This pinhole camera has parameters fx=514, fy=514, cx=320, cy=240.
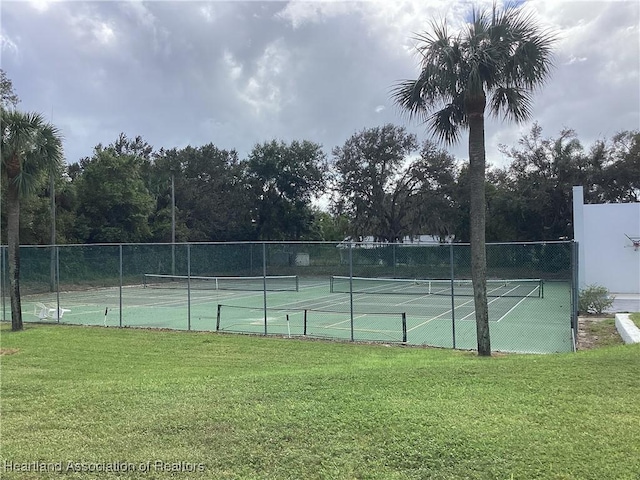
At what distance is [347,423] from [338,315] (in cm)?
1389

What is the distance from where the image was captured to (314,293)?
27219 millimetres

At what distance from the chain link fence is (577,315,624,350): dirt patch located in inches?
14.5

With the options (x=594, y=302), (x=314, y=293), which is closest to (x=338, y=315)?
(x=594, y=302)

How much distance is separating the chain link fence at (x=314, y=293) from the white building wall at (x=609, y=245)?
1.60m

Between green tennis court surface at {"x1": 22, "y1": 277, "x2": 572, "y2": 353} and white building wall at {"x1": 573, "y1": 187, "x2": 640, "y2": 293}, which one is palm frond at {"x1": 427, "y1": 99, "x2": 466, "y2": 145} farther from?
white building wall at {"x1": 573, "y1": 187, "x2": 640, "y2": 293}

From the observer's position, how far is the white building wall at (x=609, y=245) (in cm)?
2522

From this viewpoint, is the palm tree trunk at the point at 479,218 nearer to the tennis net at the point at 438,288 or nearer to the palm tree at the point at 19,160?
the palm tree at the point at 19,160

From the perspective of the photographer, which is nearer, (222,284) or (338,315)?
(338,315)

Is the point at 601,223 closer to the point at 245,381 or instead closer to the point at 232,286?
the point at 232,286

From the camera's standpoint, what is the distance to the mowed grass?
3.52 metres

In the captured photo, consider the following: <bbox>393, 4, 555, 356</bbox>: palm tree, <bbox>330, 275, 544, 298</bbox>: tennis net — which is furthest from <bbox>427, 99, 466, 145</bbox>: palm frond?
<bbox>330, 275, 544, 298</bbox>: tennis net

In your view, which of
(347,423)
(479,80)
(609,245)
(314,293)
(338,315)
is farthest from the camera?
(314,293)

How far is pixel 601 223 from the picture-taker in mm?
25609

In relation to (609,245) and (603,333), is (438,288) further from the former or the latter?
(603,333)
